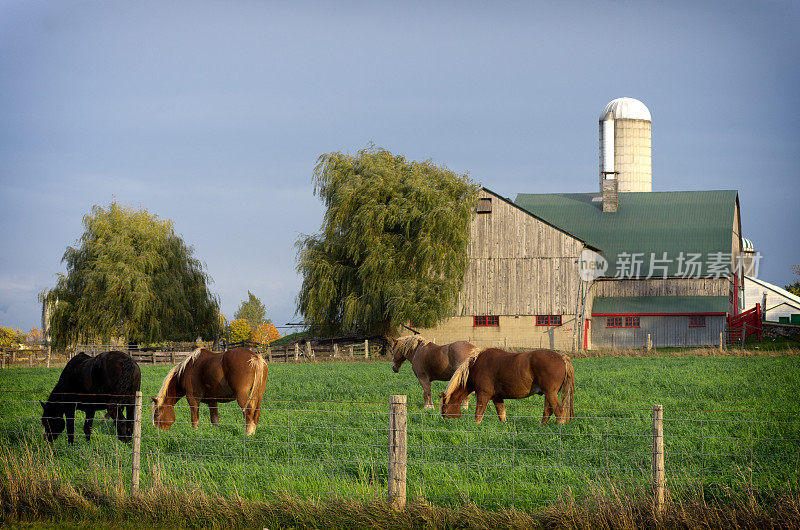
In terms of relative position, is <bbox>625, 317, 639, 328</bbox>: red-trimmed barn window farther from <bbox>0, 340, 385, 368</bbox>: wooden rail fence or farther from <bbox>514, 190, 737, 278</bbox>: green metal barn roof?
<bbox>0, 340, 385, 368</bbox>: wooden rail fence

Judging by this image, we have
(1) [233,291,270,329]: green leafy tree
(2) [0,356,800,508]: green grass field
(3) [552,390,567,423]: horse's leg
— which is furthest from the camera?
(1) [233,291,270,329]: green leafy tree

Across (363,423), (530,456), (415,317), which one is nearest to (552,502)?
(530,456)

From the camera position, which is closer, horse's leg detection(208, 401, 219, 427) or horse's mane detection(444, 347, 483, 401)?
horse's mane detection(444, 347, 483, 401)

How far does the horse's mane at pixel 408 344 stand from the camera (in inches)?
711

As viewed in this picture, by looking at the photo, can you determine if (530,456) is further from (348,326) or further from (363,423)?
(348,326)

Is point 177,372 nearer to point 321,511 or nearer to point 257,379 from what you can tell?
point 257,379

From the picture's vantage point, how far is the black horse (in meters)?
13.0

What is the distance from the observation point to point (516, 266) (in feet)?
145

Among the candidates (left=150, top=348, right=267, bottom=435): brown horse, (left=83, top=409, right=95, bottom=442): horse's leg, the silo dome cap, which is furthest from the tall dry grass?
the silo dome cap

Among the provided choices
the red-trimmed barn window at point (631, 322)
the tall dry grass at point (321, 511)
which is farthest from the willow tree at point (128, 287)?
the tall dry grass at point (321, 511)

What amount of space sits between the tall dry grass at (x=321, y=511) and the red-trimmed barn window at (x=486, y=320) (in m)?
36.5

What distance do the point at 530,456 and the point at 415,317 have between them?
31584mm

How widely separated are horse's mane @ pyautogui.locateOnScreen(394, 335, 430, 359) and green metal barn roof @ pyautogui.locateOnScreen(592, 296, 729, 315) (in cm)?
2995

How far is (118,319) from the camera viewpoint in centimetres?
4628
